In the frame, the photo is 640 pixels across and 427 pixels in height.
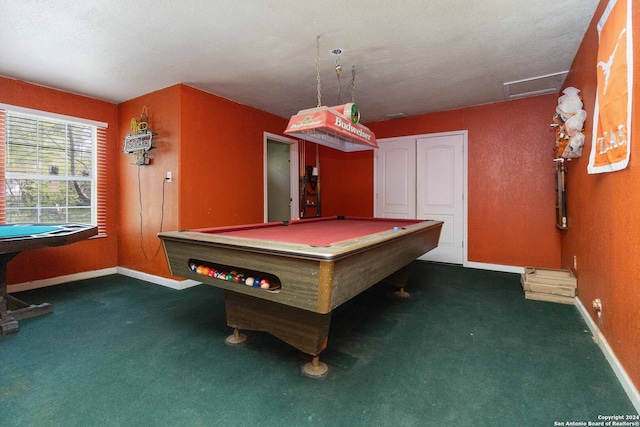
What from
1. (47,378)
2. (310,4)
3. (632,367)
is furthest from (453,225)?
(47,378)

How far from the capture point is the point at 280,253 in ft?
4.80

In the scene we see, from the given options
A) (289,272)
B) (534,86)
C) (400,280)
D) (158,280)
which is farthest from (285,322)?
(534,86)

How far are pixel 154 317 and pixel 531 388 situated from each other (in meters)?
2.81

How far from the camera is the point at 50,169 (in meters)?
3.62

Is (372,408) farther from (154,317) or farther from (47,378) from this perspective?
(154,317)

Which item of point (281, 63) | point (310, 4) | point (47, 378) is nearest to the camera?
point (47, 378)

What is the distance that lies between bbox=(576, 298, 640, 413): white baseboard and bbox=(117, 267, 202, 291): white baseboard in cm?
368

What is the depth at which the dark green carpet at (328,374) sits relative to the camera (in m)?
1.44

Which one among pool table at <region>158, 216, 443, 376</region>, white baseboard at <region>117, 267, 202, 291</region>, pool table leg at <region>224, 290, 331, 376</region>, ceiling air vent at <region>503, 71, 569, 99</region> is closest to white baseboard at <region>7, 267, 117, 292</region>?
Answer: white baseboard at <region>117, 267, 202, 291</region>

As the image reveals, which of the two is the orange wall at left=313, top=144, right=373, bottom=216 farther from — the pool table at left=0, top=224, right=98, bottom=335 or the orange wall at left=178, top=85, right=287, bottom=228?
the pool table at left=0, top=224, right=98, bottom=335

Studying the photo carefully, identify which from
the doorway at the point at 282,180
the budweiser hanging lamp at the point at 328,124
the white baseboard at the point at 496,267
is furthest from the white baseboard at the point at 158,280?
the white baseboard at the point at 496,267

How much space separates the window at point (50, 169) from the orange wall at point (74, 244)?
0.35ft

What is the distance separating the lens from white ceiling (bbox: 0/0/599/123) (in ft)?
7.02

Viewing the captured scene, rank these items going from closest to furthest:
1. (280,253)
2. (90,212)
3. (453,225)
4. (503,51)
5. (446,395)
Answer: (280,253), (446,395), (503,51), (90,212), (453,225)
